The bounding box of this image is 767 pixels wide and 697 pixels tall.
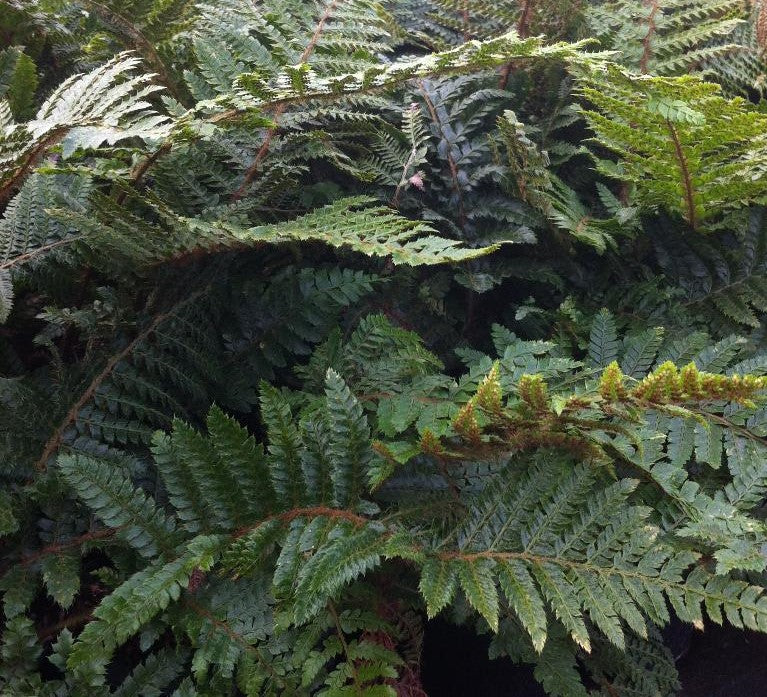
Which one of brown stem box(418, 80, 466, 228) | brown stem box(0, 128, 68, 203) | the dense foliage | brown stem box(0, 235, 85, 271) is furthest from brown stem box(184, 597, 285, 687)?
brown stem box(418, 80, 466, 228)

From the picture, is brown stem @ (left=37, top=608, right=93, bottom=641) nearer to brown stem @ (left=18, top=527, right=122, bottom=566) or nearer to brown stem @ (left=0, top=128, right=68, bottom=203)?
brown stem @ (left=18, top=527, right=122, bottom=566)

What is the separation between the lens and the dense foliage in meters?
0.93

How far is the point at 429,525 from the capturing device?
1050 mm

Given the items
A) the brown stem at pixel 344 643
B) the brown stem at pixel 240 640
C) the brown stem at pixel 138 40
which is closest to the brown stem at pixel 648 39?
the brown stem at pixel 138 40

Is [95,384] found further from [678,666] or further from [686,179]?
[678,666]

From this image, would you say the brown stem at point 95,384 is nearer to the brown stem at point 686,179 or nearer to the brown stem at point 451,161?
the brown stem at point 451,161

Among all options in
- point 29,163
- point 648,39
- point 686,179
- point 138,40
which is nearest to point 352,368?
point 29,163

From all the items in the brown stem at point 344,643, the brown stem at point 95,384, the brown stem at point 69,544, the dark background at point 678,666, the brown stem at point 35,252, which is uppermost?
the brown stem at point 35,252

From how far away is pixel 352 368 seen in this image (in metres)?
1.20

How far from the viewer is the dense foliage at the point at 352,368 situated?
36.5 inches

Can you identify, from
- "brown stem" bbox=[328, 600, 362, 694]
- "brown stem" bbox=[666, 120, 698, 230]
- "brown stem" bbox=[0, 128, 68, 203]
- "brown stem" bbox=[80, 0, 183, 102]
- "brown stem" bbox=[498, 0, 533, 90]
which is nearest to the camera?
"brown stem" bbox=[328, 600, 362, 694]

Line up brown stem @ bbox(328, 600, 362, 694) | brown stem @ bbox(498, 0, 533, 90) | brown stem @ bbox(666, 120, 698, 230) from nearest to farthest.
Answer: brown stem @ bbox(328, 600, 362, 694), brown stem @ bbox(666, 120, 698, 230), brown stem @ bbox(498, 0, 533, 90)

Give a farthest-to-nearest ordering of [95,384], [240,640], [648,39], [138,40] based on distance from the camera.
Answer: [648,39]
[138,40]
[95,384]
[240,640]

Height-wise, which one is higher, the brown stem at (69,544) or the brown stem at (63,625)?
the brown stem at (69,544)
